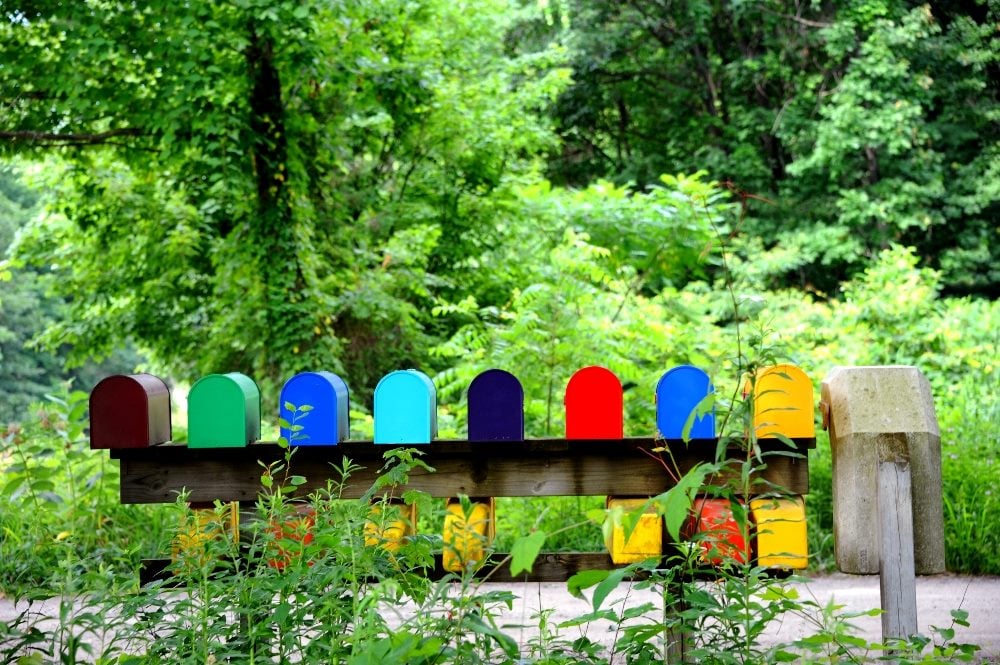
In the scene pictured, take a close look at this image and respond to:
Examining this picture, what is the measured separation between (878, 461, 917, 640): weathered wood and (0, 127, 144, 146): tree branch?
20.6 feet

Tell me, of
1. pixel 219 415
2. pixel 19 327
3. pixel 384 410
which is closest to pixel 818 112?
pixel 384 410

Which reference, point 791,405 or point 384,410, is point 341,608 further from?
point 791,405

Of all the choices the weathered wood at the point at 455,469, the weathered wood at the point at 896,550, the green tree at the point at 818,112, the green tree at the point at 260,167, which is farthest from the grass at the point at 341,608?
the green tree at the point at 818,112

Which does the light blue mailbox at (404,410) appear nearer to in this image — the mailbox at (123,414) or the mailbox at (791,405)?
the mailbox at (123,414)

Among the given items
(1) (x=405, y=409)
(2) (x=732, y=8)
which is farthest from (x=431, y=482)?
(2) (x=732, y=8)

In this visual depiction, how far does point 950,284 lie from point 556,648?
50.1 feet

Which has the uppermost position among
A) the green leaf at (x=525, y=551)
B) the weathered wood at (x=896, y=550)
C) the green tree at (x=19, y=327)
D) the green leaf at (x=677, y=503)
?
the green tree at (x=19, y=327)

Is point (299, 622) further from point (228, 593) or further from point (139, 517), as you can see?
A: point (139, 517)

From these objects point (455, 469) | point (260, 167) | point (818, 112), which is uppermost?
point (818, 112)

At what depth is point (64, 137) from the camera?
7285 mm

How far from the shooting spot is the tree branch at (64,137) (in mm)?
7029

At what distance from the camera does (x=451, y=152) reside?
9.95 metres

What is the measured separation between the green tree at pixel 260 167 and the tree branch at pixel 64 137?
0.05 feet

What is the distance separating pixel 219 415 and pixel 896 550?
2.08m
